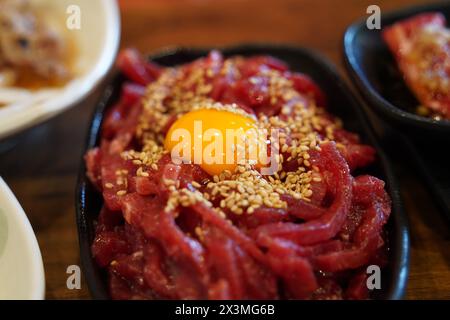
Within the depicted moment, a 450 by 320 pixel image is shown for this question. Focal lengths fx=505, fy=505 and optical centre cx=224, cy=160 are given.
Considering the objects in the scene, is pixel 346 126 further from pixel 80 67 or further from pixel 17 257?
pixel 80 67

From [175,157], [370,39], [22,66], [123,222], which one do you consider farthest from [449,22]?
[22,66]

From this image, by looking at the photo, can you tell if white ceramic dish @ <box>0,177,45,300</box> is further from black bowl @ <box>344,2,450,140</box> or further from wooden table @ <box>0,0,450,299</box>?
black bowl @ <box>344,2,450,140</box>

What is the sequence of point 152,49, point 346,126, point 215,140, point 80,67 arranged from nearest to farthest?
point 215,140 < point 346,126 < point 80,67 < point 152,49

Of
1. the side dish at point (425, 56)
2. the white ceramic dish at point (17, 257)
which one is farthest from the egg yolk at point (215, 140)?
the side dish at point (425, 56)

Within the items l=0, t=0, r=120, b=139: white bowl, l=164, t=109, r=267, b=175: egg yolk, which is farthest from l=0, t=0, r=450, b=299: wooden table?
l=164, t=109, r=267, b=175: egg yolk

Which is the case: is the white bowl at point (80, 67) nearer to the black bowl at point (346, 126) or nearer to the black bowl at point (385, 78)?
the black bowl at point (346, 126)

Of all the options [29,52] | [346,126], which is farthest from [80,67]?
[346,126]
